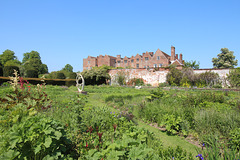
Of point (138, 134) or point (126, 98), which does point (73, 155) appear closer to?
point (138, 134)

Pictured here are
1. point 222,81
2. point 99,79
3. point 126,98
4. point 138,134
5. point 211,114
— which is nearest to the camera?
point 138,134

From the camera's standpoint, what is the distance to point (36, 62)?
47781 millimetres

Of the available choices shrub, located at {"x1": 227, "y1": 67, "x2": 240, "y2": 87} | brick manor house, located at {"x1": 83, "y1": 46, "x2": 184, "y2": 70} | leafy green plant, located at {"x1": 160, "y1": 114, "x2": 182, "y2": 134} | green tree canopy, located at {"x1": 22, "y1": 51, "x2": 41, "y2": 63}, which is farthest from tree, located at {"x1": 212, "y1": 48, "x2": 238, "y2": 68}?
green tree canopy, located at {"x1": 22, "y1": 51, "x2": 41, "y2": 63}

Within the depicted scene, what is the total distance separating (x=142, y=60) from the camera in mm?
46250

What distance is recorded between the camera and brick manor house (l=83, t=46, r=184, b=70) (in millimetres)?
41094

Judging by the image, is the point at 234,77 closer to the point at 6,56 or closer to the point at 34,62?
the point at 34,62

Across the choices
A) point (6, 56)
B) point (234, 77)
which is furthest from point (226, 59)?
point (6, 56)

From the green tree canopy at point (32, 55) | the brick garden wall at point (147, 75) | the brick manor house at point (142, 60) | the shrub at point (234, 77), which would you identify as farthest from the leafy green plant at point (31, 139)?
the green tree canopy at point (32, 55)

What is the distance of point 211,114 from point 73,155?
3.89 meters

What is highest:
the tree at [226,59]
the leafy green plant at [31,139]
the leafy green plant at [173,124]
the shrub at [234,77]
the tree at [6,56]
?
the tree at [6,56]

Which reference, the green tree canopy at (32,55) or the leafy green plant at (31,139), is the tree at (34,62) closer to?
the green tree canopy at (32,55)

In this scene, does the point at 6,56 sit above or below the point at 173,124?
above

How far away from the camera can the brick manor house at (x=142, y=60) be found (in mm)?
41094

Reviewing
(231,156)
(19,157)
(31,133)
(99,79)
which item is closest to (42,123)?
(31,133)
